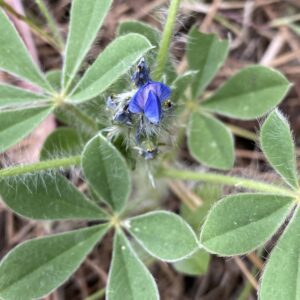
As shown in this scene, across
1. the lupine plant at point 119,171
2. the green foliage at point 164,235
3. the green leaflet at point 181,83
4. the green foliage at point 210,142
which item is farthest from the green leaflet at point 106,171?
the green foliage at point 210,142

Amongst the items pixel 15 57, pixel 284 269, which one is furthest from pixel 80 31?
pixel 284 269

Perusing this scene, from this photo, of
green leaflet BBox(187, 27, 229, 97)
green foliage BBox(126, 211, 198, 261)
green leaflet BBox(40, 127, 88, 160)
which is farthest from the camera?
green leaflet BBox(187, 27, 229, 97)

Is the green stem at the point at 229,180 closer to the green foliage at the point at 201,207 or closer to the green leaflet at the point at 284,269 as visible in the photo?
the green leaflet at the point at 284,269

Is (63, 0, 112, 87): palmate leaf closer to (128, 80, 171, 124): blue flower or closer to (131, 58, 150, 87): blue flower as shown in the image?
(131, 58, 150, 87): blue flower

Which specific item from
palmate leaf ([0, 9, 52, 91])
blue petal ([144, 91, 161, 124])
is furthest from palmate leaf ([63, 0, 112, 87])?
blue petal ([144, 91, 161, 124])

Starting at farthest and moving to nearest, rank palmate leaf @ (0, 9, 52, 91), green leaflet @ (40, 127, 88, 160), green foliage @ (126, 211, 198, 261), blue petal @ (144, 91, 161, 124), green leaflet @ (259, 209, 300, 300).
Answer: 1. green leaflet @ (40, 127, 88, 160)
2. palmate leaf @ (0, 9, 52, 91)
3. green foliage @ (126, 211, 198, 261)
4. green leaflet @ (259, 209, 300, 300)
5. blue petal @ (144, 91, 161, 124)

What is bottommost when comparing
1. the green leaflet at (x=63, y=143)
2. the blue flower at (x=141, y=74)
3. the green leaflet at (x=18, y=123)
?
the green leaflet at (x=63, y=143)

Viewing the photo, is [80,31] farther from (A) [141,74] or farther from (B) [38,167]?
(B) [38,167]
